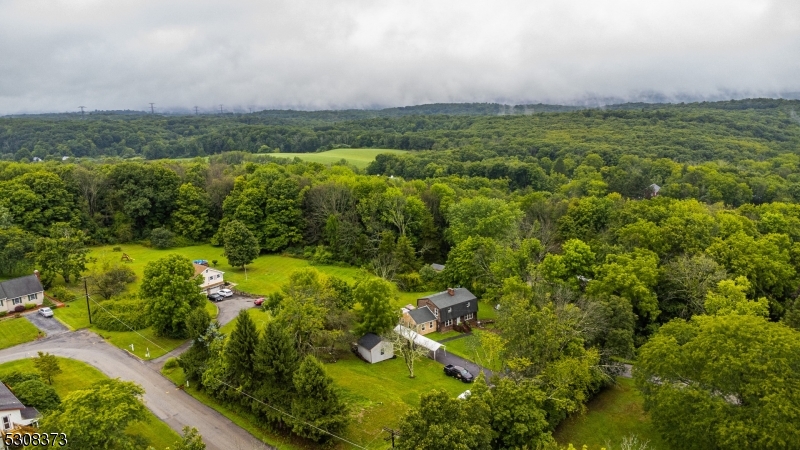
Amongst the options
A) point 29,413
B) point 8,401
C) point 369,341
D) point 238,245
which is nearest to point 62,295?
point 238,245

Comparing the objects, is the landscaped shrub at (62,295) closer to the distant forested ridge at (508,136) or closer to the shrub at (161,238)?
the shrub at (161,238)

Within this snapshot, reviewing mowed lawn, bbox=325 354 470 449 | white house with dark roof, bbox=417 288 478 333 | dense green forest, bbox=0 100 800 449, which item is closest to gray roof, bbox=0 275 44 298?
dense green forest, bbox=0 100 800 449

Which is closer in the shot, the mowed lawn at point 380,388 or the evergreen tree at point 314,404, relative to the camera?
the evergreen tree at point 314,404

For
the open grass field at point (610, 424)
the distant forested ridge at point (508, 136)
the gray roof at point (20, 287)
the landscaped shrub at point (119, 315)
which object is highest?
the distant forested ridge at point (508, 136)

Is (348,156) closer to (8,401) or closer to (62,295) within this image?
(62,295)

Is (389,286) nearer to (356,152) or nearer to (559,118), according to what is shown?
(356,152)

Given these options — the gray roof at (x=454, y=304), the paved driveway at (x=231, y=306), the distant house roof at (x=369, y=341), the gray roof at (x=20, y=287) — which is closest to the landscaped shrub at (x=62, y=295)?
the gray roof at (x=20, y=287)
